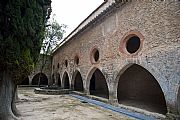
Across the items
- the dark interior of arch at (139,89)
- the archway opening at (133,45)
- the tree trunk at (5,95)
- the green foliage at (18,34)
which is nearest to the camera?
the green foliage at (18,34)

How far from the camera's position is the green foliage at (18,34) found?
5668mm

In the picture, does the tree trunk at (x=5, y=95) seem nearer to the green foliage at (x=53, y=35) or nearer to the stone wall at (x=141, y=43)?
the stone wall at (x=141, y=43)

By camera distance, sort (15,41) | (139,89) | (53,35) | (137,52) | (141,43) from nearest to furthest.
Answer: (15,41) < (141,43) < (137,52) < (139,89) < (53,35)

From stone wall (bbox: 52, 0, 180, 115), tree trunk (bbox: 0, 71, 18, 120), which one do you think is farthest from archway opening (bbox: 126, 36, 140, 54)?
tree trunk (bbox: 0, 71, 18, 120)

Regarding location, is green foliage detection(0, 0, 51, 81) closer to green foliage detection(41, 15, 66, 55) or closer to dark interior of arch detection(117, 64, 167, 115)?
dark interior of arch detection(117, 64, 167, 115)

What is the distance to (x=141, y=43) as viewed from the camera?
7.63m

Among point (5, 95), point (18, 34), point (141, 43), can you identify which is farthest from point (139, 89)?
point (18, 34)

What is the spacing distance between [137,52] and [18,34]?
498cm

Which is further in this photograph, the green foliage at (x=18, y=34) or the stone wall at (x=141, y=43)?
the stone wall at (x=141, y=43)

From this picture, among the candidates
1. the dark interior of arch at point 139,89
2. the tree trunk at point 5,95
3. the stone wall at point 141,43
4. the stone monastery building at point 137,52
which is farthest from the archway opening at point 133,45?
the tree trunk at point 5,95

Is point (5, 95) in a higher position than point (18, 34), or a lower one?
lower

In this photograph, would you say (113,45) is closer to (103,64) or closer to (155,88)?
(103,64)

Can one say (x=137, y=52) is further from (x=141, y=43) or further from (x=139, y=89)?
A: (x=139, y=89)

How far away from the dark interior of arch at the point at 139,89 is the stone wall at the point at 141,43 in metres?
2.44
